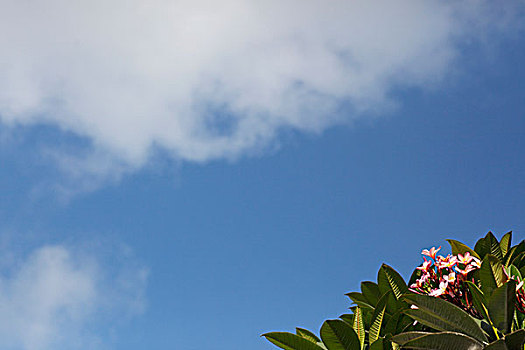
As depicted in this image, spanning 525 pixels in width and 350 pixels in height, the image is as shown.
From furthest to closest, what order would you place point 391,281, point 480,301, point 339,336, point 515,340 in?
1. point 391,281
2. point 339,336
3. point 480,301
4. point 515,340

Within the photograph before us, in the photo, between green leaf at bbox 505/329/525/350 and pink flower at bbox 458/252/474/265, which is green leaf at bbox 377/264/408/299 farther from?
green leaf at bbox 505/329/525/350

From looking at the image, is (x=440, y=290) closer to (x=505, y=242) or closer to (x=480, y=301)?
(x=480, y=301)

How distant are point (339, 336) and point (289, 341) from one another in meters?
0.26

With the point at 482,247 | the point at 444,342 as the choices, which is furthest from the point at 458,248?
the point at 444,342

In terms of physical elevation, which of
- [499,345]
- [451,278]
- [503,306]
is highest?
[451,278]

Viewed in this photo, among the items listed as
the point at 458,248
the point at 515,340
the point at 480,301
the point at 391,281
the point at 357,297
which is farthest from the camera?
the point at 357,297

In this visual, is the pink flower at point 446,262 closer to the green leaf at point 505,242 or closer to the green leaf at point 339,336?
the green leaf at point 339,336

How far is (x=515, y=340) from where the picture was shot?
2.12 meters

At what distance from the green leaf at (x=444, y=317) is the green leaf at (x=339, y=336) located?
0.36 metres

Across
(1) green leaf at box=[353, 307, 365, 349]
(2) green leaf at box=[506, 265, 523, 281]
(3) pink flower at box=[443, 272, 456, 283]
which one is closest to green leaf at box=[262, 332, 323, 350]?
(1) green leaf at box=[353, 307, 365, 349]

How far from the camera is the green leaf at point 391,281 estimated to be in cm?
300

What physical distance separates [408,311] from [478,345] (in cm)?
34

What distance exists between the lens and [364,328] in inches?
112

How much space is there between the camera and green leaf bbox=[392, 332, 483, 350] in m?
2.24
